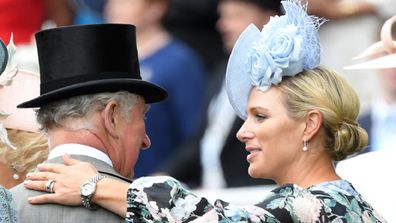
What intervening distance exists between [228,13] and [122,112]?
13.3 ft

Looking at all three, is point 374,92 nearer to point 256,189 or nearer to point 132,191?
point 256,189

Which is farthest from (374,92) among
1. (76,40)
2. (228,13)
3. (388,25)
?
(76,40)

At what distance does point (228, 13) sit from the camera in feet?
32.0

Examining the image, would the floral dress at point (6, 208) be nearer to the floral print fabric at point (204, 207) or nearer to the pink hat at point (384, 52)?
the floral print fabric at point (204, 207)

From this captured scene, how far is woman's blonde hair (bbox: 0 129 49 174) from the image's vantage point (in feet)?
21.0

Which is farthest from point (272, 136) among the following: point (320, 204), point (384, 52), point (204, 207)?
point (384, 52)

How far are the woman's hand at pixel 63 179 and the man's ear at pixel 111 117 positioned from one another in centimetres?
17

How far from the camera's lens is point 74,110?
5660 millimetres

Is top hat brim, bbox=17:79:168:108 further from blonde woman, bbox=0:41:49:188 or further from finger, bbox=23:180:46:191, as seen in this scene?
blonde woman, bbox=0:41:49:188

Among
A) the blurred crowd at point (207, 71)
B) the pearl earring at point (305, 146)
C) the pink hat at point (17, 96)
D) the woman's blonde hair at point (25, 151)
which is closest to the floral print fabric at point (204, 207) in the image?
the pearl earring at point (305, 146)

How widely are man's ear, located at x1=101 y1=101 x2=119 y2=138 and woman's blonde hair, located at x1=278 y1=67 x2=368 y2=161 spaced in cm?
66

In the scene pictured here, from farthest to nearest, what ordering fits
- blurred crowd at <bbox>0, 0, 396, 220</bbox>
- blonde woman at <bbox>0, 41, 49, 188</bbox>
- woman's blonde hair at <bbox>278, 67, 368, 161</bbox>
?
blurred crowd at <bbox>0, 0, 396, 220</bbox> → blonde woman at <bbox>0, 41, 49, 188</bbox> → woman's blonde hair at <bbox>278, 67, 368, 161</bbox>

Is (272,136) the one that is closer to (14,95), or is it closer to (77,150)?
(77,150)

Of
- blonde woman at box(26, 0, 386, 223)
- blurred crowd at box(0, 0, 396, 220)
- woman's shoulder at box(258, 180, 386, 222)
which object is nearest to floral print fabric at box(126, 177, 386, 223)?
woman's shoulder at box(258, 180, 386, 222)
